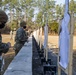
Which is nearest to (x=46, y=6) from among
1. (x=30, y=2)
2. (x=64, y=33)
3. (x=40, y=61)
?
(x=30, y=2)

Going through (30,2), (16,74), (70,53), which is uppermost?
(30,2)

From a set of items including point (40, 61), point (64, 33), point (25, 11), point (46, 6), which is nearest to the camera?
point (64, 33)

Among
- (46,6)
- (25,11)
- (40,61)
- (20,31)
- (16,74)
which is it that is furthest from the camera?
(46,6)

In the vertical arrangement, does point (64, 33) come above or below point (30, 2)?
below

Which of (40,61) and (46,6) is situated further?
(46,6)

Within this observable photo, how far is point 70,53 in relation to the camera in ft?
14.0

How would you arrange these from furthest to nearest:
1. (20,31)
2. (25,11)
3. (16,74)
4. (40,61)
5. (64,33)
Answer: (25,11)
(40,61)
(20,31)
(64,33)
(16,74)

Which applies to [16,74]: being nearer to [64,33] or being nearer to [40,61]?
[64,33]

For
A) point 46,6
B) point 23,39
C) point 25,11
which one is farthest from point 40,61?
point 46,6

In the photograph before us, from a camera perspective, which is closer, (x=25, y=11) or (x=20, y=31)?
(x=20, y=31)

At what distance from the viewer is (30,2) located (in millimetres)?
74188

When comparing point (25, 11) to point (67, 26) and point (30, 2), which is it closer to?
point (30, 2)

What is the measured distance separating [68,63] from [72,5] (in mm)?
72530

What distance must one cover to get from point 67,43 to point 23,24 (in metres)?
4.78
